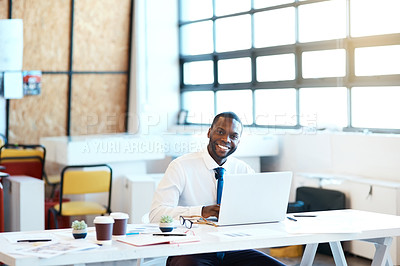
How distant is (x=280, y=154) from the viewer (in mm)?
6809

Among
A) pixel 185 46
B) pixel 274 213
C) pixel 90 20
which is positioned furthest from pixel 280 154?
pixel 274 213

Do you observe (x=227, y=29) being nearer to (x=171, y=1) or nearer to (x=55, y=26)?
(x=171, y=1)

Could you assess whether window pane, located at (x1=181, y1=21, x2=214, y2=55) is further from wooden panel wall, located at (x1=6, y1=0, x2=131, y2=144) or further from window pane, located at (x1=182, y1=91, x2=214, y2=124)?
wooden panel wall, located at (x1=6, y1=0, x2=131, y2=144)

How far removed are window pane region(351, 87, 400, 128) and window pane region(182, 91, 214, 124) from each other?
8.38 feet

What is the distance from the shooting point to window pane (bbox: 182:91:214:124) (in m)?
8.27

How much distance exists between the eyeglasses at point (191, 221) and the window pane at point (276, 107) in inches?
145

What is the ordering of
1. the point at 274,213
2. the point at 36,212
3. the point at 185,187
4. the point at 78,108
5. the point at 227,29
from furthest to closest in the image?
the point at 78,108
the point at 227,29
the point at 36,212
the point at 185,187
the point at 274,213

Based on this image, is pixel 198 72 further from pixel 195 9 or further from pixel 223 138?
pixel 223 138

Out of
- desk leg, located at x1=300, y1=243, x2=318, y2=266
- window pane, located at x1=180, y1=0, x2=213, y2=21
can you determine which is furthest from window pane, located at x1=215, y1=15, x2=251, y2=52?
desk leg, located at x1=300, y1=243, x2=318, y2=266

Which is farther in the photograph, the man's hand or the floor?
the floor

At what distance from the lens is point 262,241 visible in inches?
110

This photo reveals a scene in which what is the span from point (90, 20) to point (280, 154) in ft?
10.3

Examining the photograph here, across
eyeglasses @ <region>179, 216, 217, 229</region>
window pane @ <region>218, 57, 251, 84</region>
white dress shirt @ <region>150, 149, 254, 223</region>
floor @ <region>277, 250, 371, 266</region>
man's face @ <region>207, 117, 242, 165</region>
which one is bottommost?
floor @ <region>277, 250, 371, 266</region>

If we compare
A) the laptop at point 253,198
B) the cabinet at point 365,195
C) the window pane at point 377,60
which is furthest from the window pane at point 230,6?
the laptop at point 253,198
